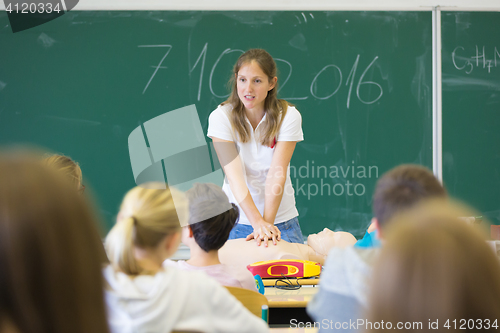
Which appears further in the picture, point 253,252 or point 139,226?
point 253,252

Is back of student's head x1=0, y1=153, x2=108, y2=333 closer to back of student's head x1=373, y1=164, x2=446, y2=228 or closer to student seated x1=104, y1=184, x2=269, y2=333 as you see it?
student seated x1=104, y1=184, x2=269, y2=333

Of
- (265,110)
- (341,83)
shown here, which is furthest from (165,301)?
(341,83)

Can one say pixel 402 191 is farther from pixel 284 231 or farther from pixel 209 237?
pixel 284 231

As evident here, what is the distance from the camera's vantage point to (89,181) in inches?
129

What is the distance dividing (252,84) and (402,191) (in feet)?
4.20

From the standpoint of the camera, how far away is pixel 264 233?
6.77 feet

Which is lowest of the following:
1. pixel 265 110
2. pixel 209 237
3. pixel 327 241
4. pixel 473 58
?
pixel 327 241

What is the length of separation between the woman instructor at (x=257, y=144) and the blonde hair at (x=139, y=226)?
1109 millimetres

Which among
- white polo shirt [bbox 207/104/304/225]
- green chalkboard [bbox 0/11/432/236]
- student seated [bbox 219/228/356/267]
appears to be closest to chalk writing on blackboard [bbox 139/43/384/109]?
green chalkboard [bbox 0/11/432/236]

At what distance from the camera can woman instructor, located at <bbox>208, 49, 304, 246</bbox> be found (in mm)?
2227

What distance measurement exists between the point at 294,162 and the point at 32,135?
2.06 m

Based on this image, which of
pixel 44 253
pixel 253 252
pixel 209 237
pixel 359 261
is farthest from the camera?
pixel 253 252

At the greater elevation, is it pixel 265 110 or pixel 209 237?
pixel 265 110

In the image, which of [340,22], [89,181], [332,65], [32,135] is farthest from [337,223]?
[32,135]
